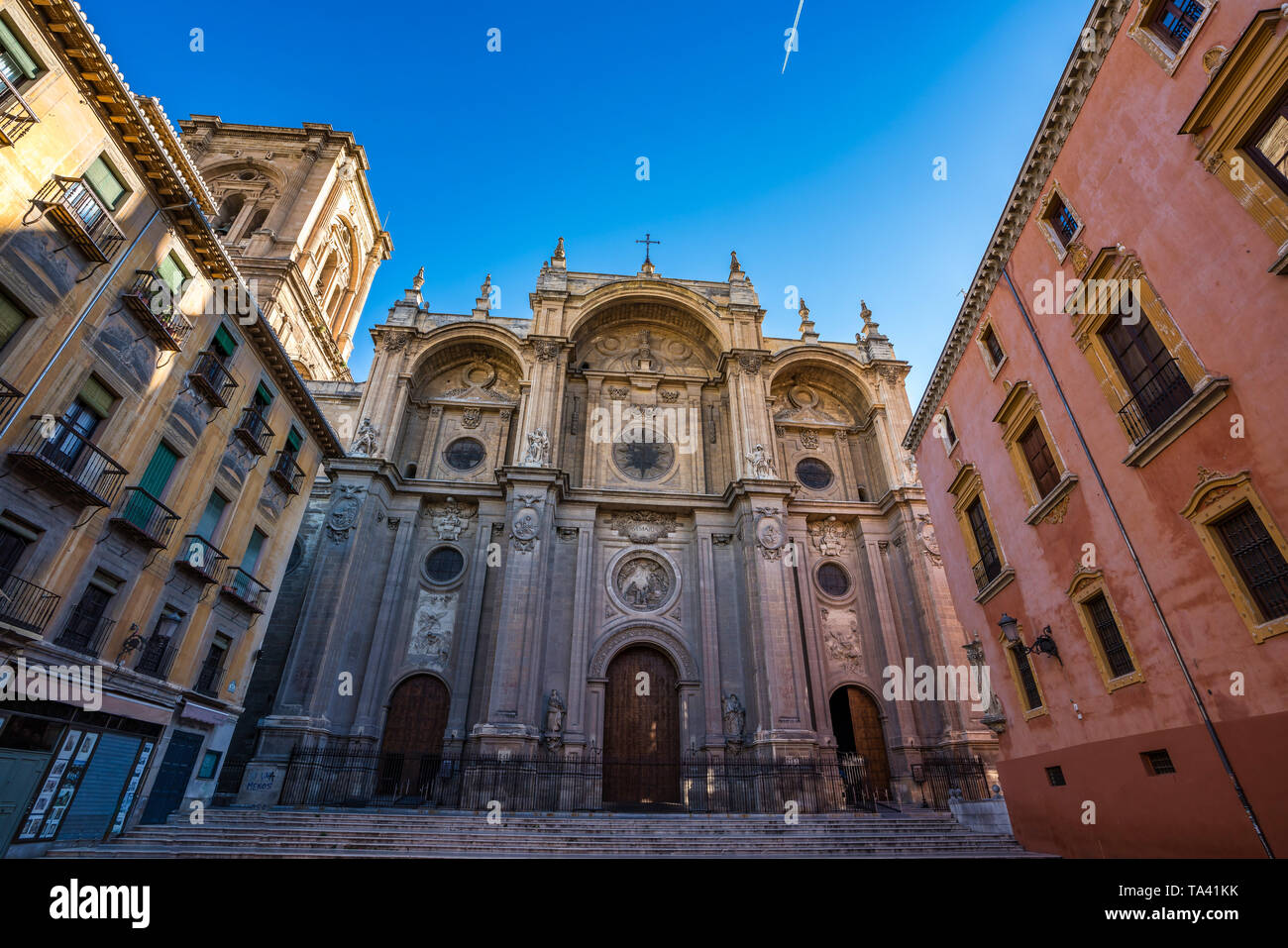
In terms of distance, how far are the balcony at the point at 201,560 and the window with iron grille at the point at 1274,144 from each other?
67.3 ft

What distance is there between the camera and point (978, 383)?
14703mm

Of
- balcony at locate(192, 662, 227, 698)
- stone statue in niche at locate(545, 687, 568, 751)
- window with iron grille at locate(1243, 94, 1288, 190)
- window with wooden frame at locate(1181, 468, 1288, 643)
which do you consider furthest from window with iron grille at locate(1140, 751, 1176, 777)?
balcony at locate(192, 662, 227, 698)

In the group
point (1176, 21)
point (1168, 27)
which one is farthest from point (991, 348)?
point (1176, 21)

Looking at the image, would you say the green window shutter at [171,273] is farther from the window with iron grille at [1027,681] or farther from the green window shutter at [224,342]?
the window with iron grille at [1027,681]

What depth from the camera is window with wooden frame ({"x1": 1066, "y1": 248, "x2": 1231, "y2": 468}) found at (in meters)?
8.36

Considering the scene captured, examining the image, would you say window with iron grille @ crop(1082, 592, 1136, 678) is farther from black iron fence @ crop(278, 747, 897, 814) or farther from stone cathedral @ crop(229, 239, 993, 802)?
stone cathedral @ crop(229, 239, 993, 802)

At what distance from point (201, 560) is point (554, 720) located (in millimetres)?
11263

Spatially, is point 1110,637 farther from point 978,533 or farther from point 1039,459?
point 978,533

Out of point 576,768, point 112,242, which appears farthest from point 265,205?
point 576,768

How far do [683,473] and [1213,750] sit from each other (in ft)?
64.9

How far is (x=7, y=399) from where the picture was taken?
9.62 m

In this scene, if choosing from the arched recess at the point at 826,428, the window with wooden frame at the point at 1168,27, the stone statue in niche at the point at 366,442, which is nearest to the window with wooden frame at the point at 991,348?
the window with wooden frame at the point at 1168,27

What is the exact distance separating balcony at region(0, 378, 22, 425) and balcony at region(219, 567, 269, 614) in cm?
683

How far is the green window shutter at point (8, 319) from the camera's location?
973cm
